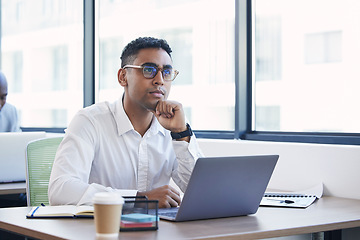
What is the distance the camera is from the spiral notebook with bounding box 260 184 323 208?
2152mm

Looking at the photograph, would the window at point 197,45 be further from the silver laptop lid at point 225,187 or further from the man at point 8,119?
the silver laptop lid at point 225,187

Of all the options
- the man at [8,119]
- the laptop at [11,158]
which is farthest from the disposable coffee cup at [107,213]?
the man at [8,119]

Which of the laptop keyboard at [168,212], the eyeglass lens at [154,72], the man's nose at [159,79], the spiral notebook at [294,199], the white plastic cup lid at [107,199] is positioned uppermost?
the eyeglass lens at [154,72]

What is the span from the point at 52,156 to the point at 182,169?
677mm

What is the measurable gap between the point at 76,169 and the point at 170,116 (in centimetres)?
49

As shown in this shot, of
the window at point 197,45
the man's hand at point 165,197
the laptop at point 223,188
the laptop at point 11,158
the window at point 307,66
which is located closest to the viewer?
the laptop at point 223,188

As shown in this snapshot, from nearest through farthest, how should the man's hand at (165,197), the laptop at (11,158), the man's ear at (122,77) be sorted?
the man's hand at (165,197), the man's ear at (122,77), the laptop at (11,158)

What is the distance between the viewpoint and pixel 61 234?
1484 mm

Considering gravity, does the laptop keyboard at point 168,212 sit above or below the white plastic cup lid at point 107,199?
below

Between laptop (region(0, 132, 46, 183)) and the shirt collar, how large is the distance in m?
1.08

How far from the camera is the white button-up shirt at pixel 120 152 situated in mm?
2293

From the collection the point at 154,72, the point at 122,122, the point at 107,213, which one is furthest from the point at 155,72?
the point at 107,213

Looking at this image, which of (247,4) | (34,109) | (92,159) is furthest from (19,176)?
(34,109)

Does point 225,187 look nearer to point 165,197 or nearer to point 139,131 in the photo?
point 165,197
